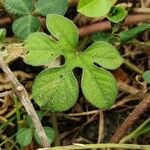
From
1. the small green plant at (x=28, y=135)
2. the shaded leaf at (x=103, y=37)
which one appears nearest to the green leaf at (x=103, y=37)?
the shaded leaf at (x=103, y=37)

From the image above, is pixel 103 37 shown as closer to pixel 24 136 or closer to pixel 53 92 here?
pixel 53 92

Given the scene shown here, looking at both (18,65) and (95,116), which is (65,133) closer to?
(95,116)

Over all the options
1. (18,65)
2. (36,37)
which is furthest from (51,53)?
(18,65)

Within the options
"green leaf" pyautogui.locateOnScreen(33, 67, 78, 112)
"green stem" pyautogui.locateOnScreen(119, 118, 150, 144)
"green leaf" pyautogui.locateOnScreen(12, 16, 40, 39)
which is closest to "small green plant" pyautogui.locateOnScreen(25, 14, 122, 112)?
"green leaf" pyautogui.locateOnScreen(33, 67, 78, 112)

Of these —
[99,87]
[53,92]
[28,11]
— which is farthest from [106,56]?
[28,11]

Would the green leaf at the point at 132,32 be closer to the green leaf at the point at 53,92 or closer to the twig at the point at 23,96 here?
the green leaf at the point at 53,92

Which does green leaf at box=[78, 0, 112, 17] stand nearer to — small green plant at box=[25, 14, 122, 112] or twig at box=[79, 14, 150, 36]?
small green plant at box=[25, 14, 122, 112]
